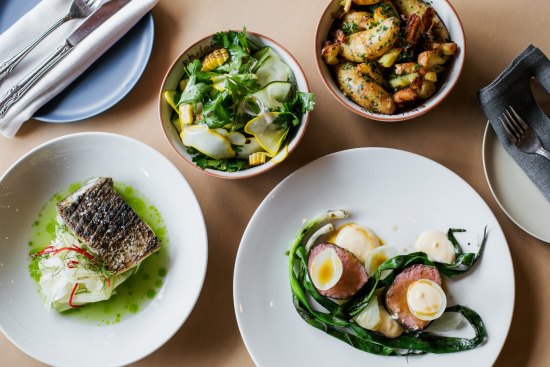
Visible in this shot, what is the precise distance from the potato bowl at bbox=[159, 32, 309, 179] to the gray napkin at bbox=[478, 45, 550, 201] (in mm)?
548

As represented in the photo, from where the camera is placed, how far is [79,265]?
5.44 feet

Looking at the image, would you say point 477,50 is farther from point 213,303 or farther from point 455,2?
point 213,303

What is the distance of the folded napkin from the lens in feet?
5.64

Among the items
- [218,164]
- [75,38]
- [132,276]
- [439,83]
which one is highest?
[75,38]

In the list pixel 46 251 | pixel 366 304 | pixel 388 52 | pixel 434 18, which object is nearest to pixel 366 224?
pixel 366 304

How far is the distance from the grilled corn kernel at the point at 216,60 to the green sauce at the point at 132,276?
0.45 m

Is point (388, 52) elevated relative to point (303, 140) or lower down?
elevated

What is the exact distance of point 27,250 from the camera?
1.72 meters

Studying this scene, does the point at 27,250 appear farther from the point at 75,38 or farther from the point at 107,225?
the point at 75,38

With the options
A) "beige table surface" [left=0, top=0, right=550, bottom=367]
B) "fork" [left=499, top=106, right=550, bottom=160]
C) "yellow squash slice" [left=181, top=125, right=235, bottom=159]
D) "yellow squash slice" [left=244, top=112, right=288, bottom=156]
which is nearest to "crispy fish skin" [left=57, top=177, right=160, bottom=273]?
"beige table surface" [left=0, top=0, right=550, bottom=367]

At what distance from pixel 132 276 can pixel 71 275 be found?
0.57ft

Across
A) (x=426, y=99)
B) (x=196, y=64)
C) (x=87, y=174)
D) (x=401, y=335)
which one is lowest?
(x=401, y=335)

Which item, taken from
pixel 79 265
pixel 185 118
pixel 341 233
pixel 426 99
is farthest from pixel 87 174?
pixel 426 99

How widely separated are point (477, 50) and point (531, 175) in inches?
16.4
